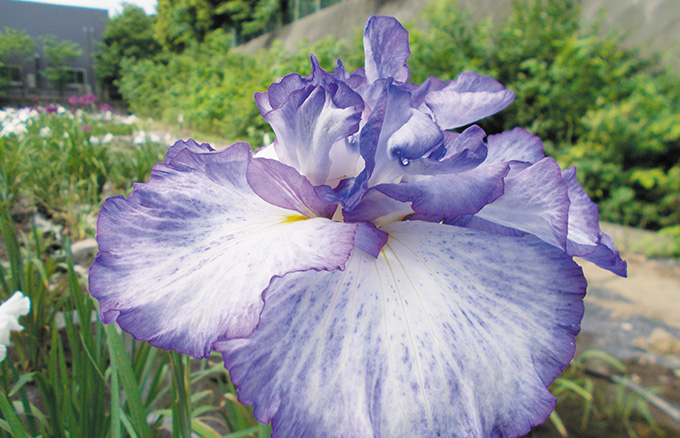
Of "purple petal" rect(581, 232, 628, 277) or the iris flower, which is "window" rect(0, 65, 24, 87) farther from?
"purple petal" rect(581, 232, 628, 277)

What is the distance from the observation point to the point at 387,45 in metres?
0.61

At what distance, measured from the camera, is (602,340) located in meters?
2.74

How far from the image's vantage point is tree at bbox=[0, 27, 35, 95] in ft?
5.51

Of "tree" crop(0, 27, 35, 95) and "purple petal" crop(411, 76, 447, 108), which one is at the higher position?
"tree" crop(0, 27, 35, 95)

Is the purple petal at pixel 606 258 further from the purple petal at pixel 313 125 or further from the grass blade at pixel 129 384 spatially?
the grass blade at pixel 129 384

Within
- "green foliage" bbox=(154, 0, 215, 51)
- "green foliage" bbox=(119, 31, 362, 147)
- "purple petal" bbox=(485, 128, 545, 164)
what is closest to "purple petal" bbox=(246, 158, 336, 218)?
"purple petal" bbox=(485, 128, 545, 164)

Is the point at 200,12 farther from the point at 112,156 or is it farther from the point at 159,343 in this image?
the point at 159,343

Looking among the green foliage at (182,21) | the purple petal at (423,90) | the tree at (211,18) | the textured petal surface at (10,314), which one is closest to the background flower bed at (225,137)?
the textured petal surface at (10,314)

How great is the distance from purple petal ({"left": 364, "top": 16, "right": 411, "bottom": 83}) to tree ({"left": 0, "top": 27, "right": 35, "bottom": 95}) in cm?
176

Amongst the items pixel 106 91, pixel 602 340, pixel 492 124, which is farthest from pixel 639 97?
pixel 106 91

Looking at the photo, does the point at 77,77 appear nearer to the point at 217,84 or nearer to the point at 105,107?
the point at 105,107

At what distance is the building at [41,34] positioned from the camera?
1.73 m

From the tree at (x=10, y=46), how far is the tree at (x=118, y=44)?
1.00 meters

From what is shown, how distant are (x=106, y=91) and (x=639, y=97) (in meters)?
6.48
